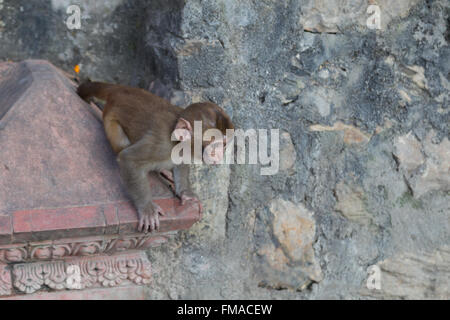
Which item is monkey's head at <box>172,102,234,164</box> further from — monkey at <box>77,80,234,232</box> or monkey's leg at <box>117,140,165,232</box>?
monkey's leg at <box>117,140,165,232</box>

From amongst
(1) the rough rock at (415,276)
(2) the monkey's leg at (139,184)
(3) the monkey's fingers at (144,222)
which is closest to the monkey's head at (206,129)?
(2) the monkey's leg at (139,184)

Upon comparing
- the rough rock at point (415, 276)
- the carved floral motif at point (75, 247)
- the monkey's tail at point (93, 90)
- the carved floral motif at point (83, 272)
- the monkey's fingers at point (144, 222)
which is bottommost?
the rough rock at point (415, 276)

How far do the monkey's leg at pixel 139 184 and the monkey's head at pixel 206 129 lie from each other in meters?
0.16

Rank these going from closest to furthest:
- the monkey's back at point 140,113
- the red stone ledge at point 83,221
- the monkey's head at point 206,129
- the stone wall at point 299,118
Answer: the red stone ledge at point 83,221 < the monkey's head at point 206,129 < the monkey's back at point 140,113 < the stone wall at point 299,118

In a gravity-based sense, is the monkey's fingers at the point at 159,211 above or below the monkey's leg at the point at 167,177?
below

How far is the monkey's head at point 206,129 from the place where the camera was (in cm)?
186

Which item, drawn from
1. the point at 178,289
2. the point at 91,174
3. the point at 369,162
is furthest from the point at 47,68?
the point at 369,162

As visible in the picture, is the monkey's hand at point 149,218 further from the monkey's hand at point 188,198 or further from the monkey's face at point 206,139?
the monkey's face at point 206,139

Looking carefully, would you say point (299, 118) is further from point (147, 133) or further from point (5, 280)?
point (5, 280)

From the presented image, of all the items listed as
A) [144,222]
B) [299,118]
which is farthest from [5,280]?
[299,118]

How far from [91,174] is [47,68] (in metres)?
0.51

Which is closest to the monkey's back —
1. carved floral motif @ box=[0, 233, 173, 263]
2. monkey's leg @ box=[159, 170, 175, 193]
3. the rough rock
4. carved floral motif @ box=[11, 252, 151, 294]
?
monkey's leg @ box=[159, 170, 175, 193]

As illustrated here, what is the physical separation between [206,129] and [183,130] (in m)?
0.08

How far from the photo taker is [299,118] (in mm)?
2389
